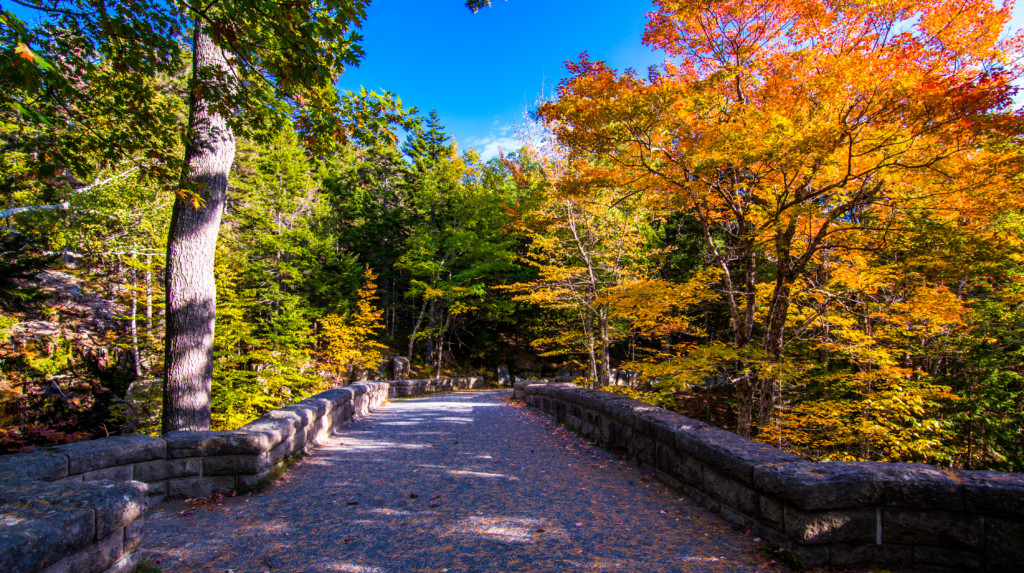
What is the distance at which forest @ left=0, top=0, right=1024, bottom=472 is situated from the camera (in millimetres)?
3428

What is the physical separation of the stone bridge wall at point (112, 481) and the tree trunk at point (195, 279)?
860mm

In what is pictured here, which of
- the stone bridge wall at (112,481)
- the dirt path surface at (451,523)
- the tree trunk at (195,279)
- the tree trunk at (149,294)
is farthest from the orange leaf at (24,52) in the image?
the tree trunk at (149,294)

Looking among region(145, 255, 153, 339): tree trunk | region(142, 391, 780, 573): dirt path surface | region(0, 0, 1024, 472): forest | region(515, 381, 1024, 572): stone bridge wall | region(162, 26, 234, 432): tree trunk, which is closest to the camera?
region(515, 381, 1024, 572): stone bridge wall

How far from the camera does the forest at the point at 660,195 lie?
11.2ft

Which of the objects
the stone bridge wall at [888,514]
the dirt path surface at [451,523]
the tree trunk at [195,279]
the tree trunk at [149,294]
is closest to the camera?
the stone bridge wall at [888,514]

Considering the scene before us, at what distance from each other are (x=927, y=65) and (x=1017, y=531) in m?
5.38

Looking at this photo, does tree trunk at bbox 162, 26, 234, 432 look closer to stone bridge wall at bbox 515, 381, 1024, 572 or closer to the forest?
the forest

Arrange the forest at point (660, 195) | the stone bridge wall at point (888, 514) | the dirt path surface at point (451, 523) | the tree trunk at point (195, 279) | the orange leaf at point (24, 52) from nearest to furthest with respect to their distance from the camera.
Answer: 1. the orange leaf at point (24, 52)
2. the stone bridge wall at point (888, 514)
3. the dirt path surface at point (451, 523)
4. the forest at point (660, 195)
5. the tree trunk at point (195, 279)

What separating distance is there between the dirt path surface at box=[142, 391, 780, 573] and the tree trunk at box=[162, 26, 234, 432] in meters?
1.42

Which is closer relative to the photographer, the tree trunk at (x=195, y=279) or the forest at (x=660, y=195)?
the forest at (x=660, y=195)

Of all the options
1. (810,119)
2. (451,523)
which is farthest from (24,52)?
(810,119)

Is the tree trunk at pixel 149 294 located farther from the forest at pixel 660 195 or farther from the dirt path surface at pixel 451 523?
the dirt path surface at pixel 451 523

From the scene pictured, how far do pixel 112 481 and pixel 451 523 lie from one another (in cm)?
228

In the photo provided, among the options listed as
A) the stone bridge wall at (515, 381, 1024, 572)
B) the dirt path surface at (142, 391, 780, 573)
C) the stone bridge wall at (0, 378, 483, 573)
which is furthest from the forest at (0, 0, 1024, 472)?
the stone bridge wall at (515, 381, 1024, 572)
